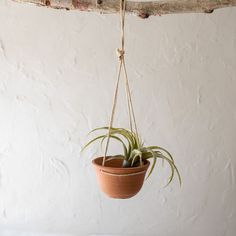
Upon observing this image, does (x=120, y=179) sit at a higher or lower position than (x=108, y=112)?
lower

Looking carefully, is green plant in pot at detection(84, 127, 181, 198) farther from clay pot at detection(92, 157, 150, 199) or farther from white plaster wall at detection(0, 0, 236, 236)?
white plaster wall at detection(0, 0, 236, 236)

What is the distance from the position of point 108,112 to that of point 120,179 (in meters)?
0.67

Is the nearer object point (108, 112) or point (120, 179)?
point (120, 179)

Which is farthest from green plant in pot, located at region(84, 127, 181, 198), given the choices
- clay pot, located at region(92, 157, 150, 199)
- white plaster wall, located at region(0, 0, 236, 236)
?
white plaster wall, located at region(0, 0, 236, 236)

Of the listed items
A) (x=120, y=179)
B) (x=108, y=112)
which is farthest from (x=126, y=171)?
(x=108, y=112)

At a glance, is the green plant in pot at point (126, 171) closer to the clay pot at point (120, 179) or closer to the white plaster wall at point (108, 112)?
the clay pot at point (120, 179)

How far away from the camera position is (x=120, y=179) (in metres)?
0.91

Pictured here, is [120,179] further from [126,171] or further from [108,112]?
[108,112]

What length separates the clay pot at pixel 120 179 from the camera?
2.97 ft

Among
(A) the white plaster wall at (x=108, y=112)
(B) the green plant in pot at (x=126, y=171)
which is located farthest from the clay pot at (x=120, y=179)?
(A) the white plaster wall at (x=108, y=112)

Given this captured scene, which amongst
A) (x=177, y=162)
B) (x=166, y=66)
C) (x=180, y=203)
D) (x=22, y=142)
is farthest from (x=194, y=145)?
(x=22, y=142)

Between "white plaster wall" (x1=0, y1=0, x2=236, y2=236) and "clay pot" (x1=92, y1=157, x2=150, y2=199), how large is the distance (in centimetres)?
61

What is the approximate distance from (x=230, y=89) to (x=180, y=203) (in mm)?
617

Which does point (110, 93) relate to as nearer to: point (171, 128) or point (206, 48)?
point (171, 128)
